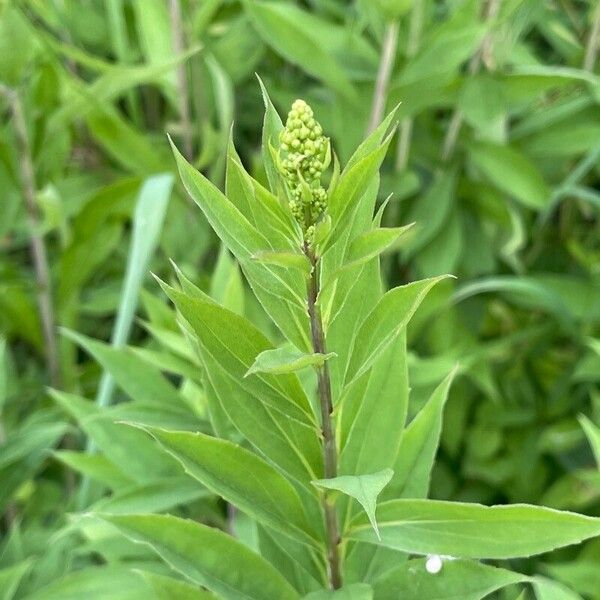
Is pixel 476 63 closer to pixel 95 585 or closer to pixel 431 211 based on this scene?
pixel 431 211

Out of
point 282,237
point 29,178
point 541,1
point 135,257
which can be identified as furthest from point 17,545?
point 541,1

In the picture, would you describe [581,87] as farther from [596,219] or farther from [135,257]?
[135,257]

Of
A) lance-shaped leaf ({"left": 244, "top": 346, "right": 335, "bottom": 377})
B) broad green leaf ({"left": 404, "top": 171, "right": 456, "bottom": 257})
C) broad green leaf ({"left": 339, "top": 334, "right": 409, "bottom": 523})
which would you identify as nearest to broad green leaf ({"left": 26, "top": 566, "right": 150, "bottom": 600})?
broad green leaf ({"left": 339, "top": 334, "right": 409, "bottom": 523})

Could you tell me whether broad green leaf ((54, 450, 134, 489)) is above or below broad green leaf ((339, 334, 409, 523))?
below

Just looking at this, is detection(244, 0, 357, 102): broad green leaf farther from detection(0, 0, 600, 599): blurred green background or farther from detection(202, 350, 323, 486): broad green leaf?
detection(202, 350, 323, 486): broad green leaf

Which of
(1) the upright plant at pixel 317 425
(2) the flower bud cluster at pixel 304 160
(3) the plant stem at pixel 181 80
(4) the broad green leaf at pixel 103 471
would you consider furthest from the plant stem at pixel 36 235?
(2) the flower bud cluster at pixel 304 160

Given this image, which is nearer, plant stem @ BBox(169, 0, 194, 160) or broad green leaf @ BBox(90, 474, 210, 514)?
broad green leaf @ BBox(90, 474, 210, 514)

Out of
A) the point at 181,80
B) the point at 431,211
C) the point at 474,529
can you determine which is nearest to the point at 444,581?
the point at 474,529
